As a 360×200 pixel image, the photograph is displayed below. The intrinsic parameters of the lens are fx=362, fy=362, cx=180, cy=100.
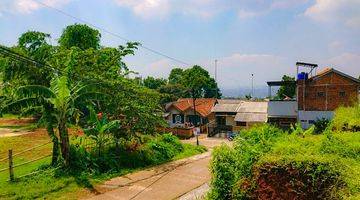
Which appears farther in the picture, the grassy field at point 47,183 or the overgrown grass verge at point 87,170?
the overgrown grass verge at point 87,170

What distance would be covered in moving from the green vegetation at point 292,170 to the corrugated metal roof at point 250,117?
31.2 metres

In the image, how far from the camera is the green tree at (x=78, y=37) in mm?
52312

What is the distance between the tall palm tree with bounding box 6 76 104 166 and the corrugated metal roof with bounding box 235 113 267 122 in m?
25.3

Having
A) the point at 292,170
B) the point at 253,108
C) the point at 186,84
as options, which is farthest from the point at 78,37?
the point at 292,170

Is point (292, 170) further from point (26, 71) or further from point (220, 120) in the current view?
point (220, 120)

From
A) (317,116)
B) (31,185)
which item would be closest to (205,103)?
(317,116)

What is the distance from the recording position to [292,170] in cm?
720

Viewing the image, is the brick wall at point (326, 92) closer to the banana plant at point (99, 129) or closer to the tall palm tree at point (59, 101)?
the banana plant at point (99, 129)

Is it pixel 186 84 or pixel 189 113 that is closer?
pixel 189 113

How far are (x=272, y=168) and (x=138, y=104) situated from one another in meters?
16.6

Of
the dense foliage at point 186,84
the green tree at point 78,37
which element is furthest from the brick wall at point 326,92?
the dense foliage at point 186,84

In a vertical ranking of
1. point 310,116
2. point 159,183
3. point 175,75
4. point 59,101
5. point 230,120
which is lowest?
point 159,183

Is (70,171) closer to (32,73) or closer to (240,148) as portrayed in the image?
(32,73)

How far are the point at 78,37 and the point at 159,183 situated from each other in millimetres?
40461
